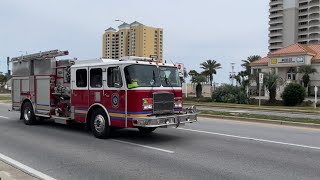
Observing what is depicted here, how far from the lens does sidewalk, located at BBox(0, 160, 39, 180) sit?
258 inches

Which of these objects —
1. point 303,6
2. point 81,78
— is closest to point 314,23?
point 303,6

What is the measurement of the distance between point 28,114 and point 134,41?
18.9 meters

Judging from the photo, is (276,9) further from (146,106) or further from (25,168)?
(25,168)

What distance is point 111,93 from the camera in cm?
1142

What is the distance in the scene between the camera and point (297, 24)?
13450 cm

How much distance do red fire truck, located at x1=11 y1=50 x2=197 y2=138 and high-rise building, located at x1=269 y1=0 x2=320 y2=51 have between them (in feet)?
416

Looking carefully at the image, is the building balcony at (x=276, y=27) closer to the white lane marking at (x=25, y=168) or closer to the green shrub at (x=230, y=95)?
the green shrub at (x=230, y=95)

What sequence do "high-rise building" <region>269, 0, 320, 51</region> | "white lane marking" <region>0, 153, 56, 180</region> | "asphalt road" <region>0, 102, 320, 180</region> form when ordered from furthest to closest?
"high-rise building" <region>269, 0, 320, 51</region> → "asphalt road" <region>0, 102, 320, 180</region> → "white lane marking" <region>0, 153, 56, 180</region>

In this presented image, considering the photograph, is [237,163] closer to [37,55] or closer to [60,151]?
[60,151]

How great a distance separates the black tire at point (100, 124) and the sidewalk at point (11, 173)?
4.05 m

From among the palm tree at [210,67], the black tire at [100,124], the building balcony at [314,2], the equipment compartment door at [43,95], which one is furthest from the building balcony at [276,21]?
the black tire at [100,124]

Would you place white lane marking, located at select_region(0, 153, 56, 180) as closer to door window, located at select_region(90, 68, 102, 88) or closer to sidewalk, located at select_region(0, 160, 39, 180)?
sidewalk, located at select_region(0, 160, 39, 180)

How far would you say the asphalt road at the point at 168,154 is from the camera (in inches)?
296

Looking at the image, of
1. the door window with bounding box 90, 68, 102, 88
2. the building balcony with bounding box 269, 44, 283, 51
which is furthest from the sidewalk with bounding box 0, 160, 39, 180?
the building balcony with bounding box 269, 44, 283, 51
